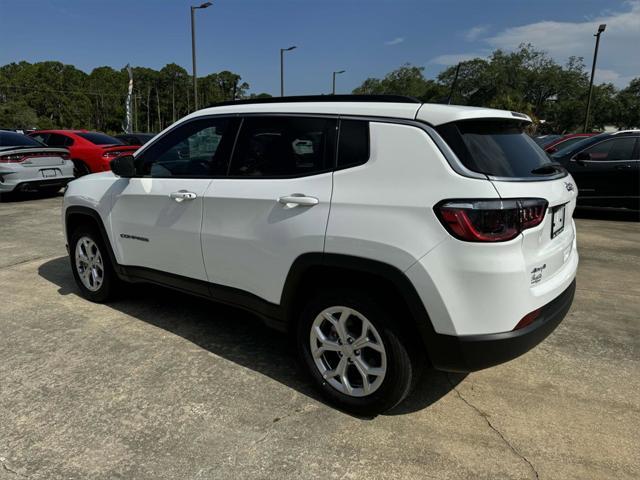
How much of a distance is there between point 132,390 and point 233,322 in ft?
3.97

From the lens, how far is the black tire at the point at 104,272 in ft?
14.3

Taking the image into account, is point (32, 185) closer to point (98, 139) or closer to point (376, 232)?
point (98, 139)

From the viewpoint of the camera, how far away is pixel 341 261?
8.55 ft

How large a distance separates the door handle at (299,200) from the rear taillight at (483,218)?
2.42 feet

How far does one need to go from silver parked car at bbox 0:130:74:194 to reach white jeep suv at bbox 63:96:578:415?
844cm

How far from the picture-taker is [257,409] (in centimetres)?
286

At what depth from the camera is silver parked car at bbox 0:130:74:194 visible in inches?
400

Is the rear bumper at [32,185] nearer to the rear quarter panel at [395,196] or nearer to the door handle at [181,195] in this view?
Result: the door handle at [181,195]

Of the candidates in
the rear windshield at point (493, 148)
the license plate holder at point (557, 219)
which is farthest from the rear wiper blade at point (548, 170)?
the license plate holder at point (557, 219)

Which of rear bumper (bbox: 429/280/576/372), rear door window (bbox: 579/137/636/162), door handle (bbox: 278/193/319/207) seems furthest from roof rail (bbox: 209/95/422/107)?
rear door window (bbox: 579/137/636/162)

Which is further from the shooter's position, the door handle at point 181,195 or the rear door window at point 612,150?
the rear door window at point 612,150

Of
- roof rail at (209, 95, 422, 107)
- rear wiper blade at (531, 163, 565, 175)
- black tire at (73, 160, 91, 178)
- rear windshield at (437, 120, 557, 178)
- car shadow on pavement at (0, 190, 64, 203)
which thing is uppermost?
roof rail at (209, 95, 422, 107)

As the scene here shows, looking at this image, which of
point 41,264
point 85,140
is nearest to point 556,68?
point 85,140

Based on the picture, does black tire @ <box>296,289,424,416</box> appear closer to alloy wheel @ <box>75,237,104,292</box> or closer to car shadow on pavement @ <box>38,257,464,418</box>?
car shadow on pavement @ <box>38,257,464,418</box>
